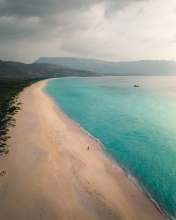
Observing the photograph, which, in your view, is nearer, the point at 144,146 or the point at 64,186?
the point at 64,186

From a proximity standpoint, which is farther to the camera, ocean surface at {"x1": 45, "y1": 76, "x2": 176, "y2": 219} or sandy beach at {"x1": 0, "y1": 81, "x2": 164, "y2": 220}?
ocean surface at {"x1": 45, "y1": 76, "x2": 176, "y2": 219}

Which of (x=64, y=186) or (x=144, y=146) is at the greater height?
(x=64, y=186)

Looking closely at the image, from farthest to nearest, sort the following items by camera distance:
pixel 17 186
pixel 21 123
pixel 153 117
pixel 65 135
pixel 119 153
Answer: pixel 153 117, pixel 21 123, pixel 65 135, pixel 119 153, pixel 17 186

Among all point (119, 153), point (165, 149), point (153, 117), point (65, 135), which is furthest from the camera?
point (153, 117)

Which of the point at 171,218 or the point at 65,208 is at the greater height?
the point at 65,208

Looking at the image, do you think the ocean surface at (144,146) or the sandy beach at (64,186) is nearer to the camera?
the sandy beach at (64,186)

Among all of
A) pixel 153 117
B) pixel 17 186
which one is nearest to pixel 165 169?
pixel 17 186

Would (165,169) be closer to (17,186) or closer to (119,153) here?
(119,153)

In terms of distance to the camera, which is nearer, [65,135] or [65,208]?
[65,208]
